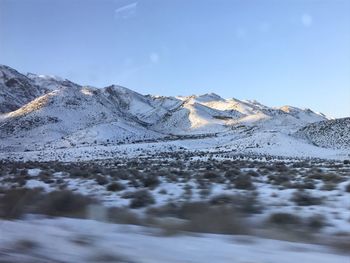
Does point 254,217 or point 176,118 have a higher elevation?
point 176,118

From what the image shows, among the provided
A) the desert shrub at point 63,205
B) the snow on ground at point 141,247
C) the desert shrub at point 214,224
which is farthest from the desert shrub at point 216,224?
the desert shrub at point 63,205

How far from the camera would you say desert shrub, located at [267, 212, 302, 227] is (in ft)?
31.2

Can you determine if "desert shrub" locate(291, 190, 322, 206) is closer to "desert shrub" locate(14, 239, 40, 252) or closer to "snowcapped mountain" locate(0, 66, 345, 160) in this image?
"desert shrub" locate(14, 239, 40, 252)

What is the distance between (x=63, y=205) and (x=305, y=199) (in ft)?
18.5

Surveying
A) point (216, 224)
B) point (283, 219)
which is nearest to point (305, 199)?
point (283, 219)

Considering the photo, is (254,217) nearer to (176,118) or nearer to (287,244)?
(287,244)

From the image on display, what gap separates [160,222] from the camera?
8883 millimetres

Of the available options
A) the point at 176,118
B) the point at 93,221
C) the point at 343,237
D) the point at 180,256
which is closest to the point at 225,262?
the point at 180,256

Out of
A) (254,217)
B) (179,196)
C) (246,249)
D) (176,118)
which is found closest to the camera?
(246,249)

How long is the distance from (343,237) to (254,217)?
102 inches

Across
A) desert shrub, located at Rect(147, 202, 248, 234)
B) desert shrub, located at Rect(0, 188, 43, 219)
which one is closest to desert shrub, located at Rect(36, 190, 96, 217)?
desert shrub, located at Rect(0, 188, 43, 219)

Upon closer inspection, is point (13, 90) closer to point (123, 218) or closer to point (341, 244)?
point (123, 218)

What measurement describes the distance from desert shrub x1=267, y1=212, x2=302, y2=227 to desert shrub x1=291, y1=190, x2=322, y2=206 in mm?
2314

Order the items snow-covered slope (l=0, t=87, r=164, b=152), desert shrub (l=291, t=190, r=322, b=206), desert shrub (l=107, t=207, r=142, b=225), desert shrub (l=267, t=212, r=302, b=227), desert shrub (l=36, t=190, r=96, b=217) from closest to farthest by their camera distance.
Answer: desert shrub (l=107, t=207, r=142, b=225) < desert shrub (l=267, t=212, r=302, b=227) < desert shrub (l=36, t=190, r=96, b=217) < desert shrub (l=291, t=190, r=322, b=206) < snow-covered slope (l=0, t=87, r=164, b=152)
